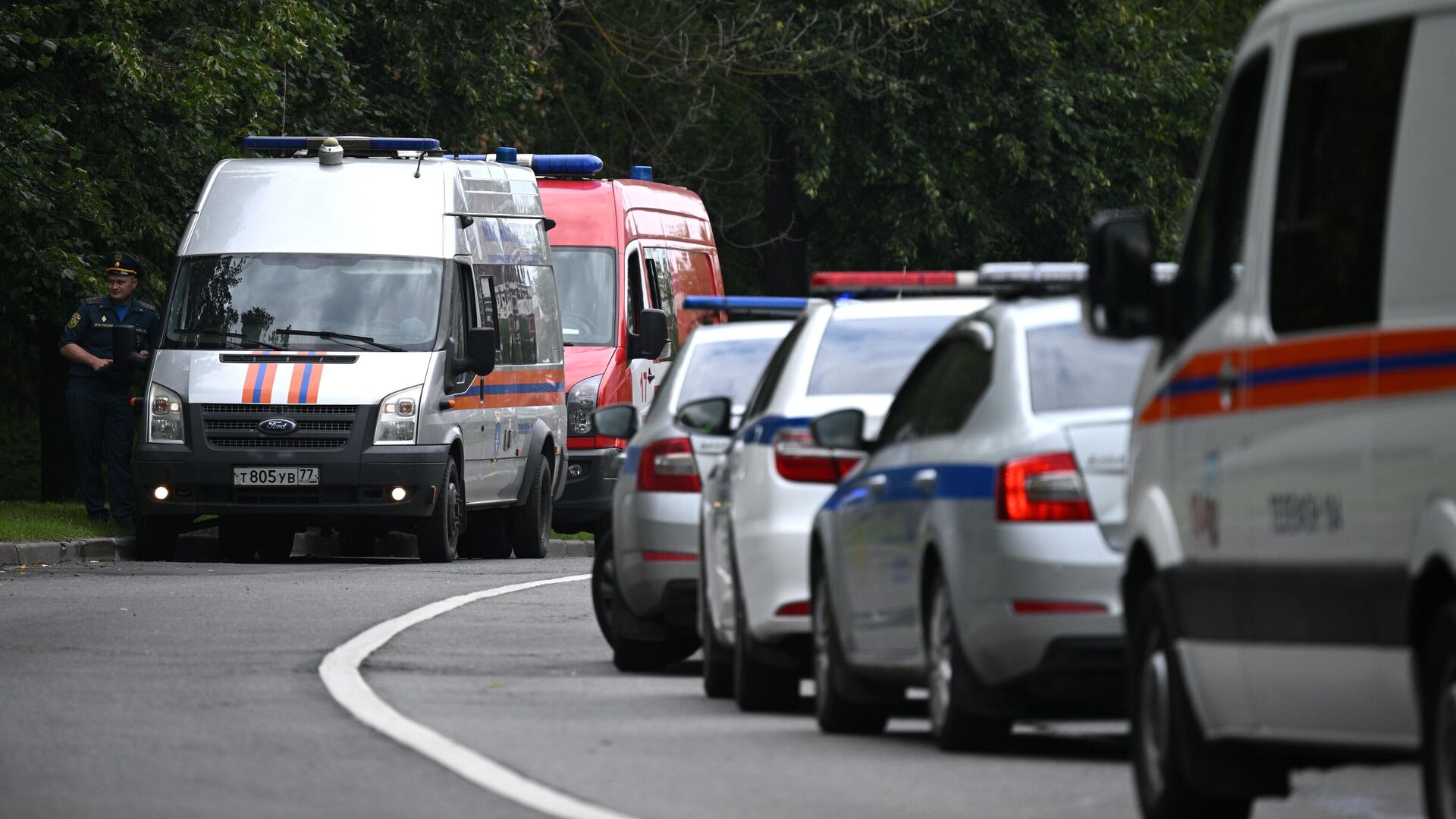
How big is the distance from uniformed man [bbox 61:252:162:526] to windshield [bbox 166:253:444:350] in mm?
2245

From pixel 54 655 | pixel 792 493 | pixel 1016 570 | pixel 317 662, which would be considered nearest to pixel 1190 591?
pixel 1016 570

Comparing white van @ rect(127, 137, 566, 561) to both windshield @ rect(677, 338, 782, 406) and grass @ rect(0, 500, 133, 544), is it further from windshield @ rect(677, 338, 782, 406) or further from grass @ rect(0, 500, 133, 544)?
windshield @ rect(677, 338, 782, 406)

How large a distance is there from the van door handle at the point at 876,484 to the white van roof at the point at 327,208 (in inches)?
512

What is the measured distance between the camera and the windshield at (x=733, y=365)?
1430 cm

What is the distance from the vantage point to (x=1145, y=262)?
23.4ft

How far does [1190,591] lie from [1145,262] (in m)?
0.79

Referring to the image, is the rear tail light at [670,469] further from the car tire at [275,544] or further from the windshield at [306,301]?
the car tire at [275,544]

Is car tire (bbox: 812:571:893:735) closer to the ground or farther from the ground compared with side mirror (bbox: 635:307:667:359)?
closer to the ground

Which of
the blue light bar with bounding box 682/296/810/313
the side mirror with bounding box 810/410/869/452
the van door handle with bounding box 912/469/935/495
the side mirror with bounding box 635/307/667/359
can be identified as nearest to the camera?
the van door handle with bounding box 912/469/935/495

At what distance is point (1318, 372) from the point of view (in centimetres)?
623

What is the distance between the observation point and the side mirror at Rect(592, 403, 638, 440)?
568 inches

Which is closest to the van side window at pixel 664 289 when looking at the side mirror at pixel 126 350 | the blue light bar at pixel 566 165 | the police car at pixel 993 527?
the blue light bar at pixel 566 165

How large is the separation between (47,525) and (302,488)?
304 centimetres

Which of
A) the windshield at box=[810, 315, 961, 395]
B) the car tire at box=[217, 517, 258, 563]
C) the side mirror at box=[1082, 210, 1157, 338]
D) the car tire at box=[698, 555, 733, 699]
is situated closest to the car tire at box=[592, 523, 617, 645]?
the car tire at box=[698, 555, 733, 699]
